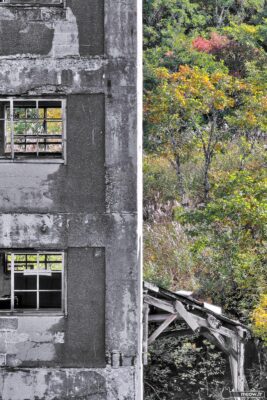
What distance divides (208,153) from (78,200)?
13264 millimetres

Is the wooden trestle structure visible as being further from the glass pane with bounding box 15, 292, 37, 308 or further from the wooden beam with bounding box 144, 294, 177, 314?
the glass pane with bounding box 15, 292, 37, 308

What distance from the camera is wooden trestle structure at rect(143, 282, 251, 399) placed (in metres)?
16.2

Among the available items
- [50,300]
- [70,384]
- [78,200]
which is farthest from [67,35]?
[70,384]

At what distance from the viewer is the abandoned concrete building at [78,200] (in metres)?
13.6

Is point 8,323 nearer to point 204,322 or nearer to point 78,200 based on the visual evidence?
point 78,200

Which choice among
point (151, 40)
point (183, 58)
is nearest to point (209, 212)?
point (183, 58)

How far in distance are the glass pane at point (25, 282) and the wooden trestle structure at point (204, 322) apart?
103 inches

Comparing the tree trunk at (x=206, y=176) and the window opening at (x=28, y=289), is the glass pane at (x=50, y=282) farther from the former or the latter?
the tree trunk at (x=206, y=176)

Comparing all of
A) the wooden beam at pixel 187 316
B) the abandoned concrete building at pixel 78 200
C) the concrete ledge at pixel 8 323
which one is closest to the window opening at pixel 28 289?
the concrete ledge at pixel 8 323

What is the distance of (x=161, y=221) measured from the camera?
84.8 feet

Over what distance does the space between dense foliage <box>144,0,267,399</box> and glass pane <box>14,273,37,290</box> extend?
4.04 m

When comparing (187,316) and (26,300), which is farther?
(187,316)

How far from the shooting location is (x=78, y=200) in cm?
1370

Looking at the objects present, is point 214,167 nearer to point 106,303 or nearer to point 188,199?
point 188,199
